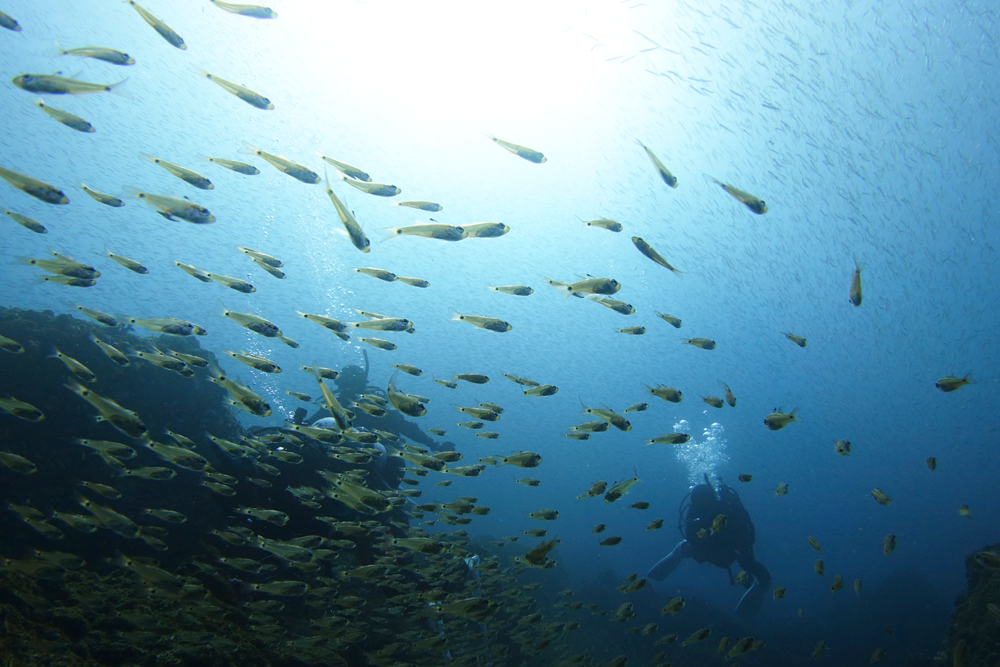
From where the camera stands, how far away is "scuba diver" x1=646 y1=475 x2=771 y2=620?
15812 millimetres

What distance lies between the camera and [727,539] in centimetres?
1600

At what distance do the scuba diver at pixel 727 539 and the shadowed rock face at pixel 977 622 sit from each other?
630cm

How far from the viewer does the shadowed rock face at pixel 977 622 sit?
7.80 metres

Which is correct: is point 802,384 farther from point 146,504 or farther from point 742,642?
point 146,504

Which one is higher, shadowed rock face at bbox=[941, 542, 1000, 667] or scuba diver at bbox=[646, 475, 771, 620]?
shadowed rock face at bbox=[941, 542, 1000, 667]

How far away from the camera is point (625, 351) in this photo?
47094mm

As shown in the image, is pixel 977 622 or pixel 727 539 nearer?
pixel 977 622

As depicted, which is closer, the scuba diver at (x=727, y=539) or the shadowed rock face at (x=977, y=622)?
the shadowed rock face at (x=977, y=622)

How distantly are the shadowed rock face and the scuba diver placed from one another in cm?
630

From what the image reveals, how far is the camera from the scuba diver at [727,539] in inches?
623

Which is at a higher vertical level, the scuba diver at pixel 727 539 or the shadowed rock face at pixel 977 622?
the shadowed rock face at pixel 977 622

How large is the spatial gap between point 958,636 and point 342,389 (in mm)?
18865

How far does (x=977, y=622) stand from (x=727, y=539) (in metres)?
7.87

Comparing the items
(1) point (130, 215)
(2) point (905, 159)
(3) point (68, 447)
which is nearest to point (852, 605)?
(2) point (905, 159)
